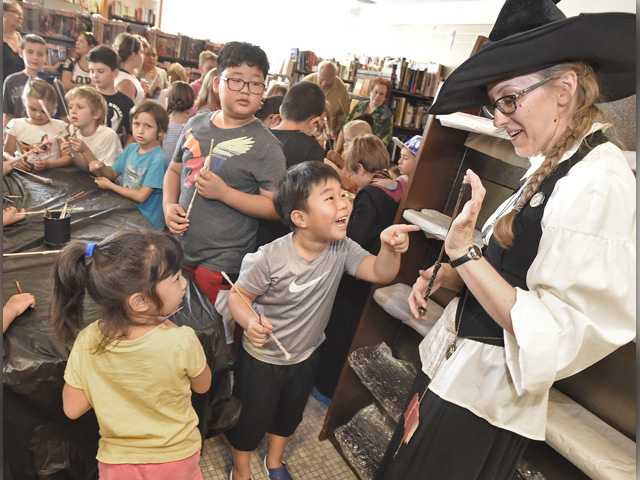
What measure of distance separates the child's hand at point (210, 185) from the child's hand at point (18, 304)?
612mm

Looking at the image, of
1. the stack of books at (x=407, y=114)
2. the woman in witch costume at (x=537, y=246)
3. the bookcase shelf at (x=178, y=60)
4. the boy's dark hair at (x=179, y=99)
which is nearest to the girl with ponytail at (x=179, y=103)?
the boy's dark hair at (x=179, y=99)

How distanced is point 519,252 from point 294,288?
0.73 metres

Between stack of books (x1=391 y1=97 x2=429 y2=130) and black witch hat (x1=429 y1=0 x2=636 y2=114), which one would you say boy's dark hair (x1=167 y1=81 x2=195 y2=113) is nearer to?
black witch hat (x1=429 y1=0 x2=636 y2=114)

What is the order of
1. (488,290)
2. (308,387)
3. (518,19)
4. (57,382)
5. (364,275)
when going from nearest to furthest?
1. (488,290)
2. (518,19)
3. (57,382)
4. (364,275)
5. (308,387)

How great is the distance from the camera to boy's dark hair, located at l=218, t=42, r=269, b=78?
5.29 ft

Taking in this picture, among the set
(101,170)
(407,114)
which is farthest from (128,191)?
(407,114)

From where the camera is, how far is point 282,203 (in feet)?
4.96

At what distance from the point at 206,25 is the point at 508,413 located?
32.0 feet

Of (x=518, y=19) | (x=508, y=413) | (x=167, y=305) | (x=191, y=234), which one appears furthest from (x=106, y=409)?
(x=518, y=19)

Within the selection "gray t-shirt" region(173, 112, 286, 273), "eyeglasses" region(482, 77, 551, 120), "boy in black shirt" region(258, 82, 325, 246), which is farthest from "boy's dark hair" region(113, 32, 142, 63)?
"eyeglasses" region(482, 77, 551, 120)

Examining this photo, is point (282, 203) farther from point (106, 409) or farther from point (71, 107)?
point (71, 107)

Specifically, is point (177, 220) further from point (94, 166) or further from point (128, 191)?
point (94, 166)

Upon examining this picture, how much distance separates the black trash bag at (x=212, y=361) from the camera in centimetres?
135

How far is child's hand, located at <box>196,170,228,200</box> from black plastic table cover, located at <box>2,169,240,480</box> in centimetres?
33
